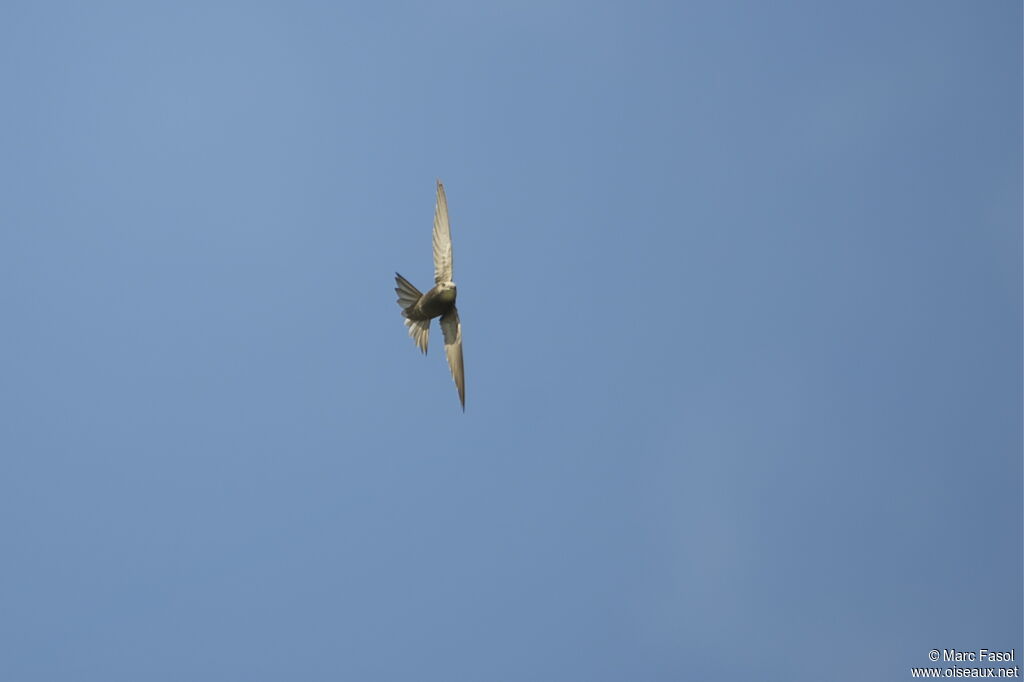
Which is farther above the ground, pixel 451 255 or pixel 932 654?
pixel 451 255

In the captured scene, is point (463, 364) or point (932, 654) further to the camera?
point (932, 654)

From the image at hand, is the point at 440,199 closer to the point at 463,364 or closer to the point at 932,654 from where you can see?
the point at 463,364

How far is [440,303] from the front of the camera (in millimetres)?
28766

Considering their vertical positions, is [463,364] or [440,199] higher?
[440,199]

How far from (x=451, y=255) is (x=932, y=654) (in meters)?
19.1

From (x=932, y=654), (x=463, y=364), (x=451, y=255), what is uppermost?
(x=451, y=255)

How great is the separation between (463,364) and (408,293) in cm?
219

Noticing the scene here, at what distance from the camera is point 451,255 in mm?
29438

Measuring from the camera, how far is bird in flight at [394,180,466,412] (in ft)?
94.4

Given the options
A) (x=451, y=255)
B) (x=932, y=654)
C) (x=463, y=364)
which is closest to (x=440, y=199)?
(x=451, y=255)

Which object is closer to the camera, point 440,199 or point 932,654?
point 440,199

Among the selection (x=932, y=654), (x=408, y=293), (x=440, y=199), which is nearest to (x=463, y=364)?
(x=408, y=293)

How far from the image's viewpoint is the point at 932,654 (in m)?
36.6

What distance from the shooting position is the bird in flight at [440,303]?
28.8 metres
